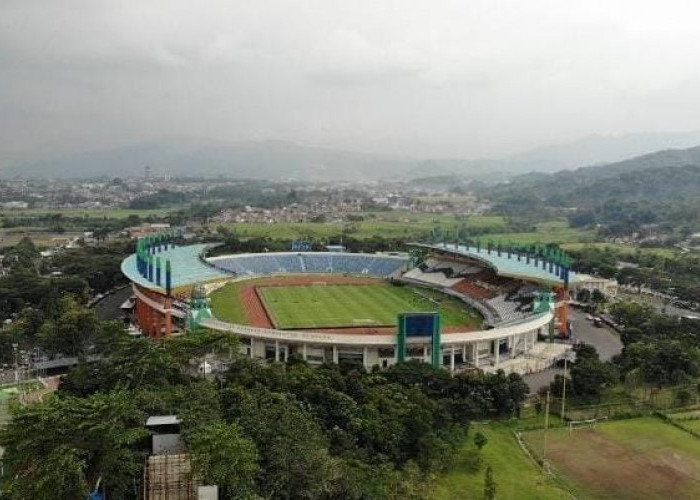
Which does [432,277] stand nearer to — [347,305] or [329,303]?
[347,305]

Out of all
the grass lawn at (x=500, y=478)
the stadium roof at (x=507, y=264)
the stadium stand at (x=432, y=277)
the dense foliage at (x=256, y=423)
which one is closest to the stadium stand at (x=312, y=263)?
the stadium stand at (x=432, y=277)

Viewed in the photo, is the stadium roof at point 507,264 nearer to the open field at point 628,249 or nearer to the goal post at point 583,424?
the goal post at point 583,424

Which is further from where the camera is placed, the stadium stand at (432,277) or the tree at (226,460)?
the stadium stand at (432,277)

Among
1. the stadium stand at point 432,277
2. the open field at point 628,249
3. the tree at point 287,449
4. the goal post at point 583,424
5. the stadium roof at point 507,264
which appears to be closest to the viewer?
the tree at point 287,449

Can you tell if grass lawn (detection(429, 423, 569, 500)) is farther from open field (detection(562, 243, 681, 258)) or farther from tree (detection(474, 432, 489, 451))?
open field (detection(562, 243, 681, 258))

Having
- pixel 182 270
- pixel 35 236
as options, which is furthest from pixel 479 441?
pixel 35 236
